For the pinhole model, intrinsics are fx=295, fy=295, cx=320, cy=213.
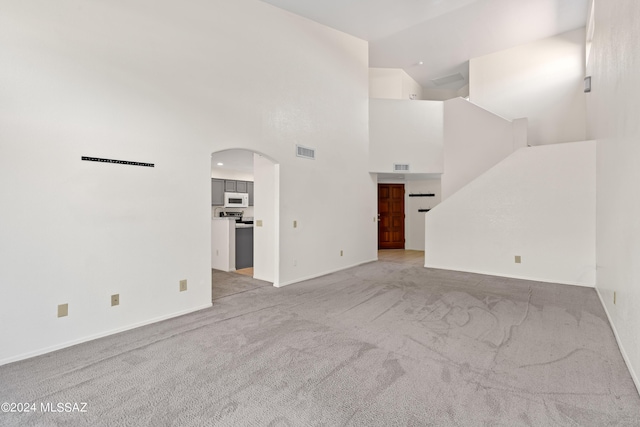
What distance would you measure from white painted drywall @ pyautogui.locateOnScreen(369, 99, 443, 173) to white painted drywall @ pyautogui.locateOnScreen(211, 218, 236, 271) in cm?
339

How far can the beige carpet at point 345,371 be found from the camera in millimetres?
1795

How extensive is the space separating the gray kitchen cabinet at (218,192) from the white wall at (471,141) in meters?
5.72

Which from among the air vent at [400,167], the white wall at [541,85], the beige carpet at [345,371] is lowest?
the beige carpet at [345,371]

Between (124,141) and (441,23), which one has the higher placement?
(441,23)

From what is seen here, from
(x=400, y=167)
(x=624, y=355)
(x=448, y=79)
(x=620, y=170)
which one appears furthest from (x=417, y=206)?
(x=624, y=355)

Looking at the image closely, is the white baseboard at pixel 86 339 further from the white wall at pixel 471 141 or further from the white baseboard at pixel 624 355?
the white wall at pixel 471 141

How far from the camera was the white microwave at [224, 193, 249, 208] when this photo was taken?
790cm

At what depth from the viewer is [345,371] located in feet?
7.44

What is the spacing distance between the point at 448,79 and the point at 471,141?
3.32m

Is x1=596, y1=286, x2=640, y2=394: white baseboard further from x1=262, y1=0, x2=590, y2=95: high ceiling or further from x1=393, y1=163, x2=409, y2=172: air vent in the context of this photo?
x1=262, y1=0, x2=590, y2=95: high ceiling

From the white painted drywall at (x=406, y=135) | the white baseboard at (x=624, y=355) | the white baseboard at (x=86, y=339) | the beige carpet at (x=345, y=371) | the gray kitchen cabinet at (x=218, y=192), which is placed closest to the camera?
the beige carpet at (x=345, y=371)

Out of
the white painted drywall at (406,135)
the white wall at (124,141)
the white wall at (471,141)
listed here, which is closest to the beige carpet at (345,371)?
the white wall at (124,141)

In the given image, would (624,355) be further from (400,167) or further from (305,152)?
(400,167)

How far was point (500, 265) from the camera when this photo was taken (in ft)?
18.3
